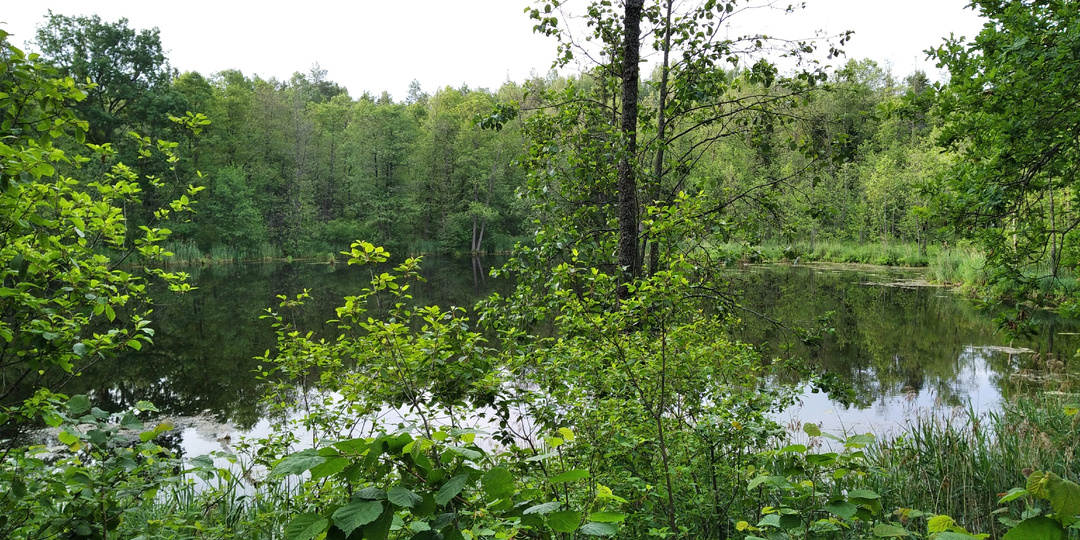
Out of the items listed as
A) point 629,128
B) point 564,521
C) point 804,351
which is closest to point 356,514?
point 564,521

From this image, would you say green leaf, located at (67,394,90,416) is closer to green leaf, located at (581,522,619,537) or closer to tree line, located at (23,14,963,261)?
green leaf, located at (581,522,619,537)

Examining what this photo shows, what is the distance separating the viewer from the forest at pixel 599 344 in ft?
6.42

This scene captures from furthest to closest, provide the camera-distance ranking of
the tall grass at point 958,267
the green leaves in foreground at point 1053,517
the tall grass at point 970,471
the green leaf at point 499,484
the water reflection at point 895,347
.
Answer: the tall grass at point 958,267, the water reflection at point 895,347, the tall grass at point 970,471, the green leaf at point 499,484, the green leaves in foreground at point 1053,517

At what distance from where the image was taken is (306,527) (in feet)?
3.38

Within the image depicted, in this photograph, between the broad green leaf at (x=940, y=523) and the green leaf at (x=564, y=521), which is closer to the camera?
the green leaf at (x=564, y=521)

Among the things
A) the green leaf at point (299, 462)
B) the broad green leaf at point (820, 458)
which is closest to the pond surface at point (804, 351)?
the green leaf at point (299, 462)

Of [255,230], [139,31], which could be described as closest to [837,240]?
[255,230]

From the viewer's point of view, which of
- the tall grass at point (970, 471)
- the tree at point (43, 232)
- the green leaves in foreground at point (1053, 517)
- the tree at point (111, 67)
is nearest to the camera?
the green leaves in foreground at point (1053, 517)

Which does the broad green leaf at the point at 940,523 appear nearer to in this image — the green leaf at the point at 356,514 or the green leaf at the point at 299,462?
the green leaf at the point at 356,514

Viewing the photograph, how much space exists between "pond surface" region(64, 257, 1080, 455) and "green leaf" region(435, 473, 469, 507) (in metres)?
2.40

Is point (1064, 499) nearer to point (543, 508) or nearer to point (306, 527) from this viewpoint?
point (543, 508)

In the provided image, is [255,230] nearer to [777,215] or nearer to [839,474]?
[777,215]

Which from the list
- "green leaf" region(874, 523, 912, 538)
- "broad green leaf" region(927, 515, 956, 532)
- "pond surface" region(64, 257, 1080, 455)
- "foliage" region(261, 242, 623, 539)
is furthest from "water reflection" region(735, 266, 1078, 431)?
"broad green leaf" region(927, 515, 956, 532)

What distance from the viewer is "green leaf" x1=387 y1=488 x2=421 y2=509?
3.33 ft
